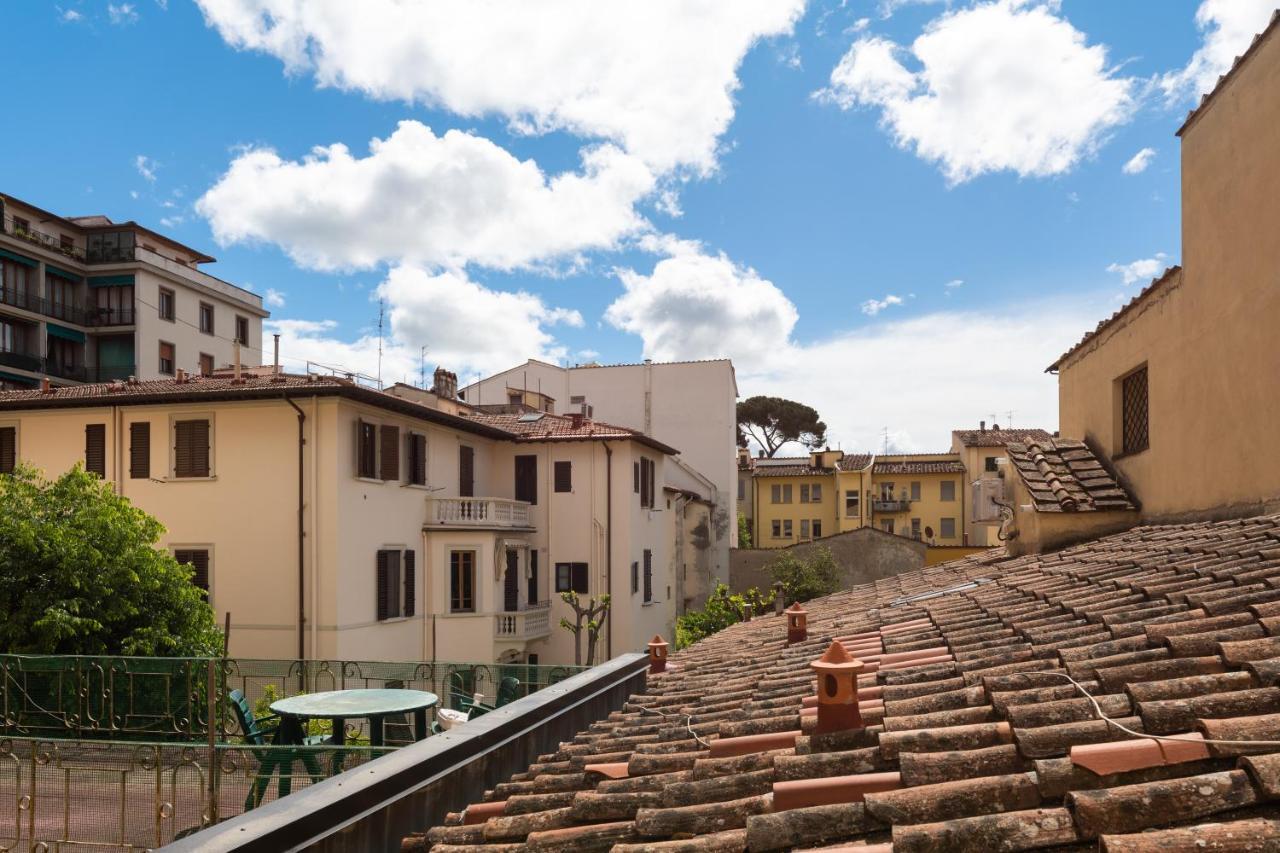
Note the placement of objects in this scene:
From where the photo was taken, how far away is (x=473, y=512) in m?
29.0

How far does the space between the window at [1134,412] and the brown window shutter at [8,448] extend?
91.3 ft

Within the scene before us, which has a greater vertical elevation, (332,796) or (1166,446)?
(1166,446)

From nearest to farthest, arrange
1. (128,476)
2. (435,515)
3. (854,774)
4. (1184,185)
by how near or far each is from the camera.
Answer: (854,774), (1184,185), (128,476), (435,515)

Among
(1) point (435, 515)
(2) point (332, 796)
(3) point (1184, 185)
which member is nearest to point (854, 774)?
(2) point (332, 796)

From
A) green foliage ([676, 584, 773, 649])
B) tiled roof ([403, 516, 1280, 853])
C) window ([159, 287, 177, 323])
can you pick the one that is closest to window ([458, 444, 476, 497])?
green foliage ([676, 584, 773, 649])

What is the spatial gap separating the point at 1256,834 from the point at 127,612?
60.9ft

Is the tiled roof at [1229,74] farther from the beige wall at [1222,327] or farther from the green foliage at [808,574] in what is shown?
the green foliage at [808,574]

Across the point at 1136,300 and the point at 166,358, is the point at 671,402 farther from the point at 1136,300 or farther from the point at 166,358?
the point at 1136,300

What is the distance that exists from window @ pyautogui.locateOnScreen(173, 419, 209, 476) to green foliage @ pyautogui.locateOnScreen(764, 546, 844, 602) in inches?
971

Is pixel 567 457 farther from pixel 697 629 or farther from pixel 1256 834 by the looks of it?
pixel 1256 834

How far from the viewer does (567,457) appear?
1328 inches

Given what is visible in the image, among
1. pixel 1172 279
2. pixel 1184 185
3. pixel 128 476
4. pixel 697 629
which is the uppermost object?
pixel 1184 185

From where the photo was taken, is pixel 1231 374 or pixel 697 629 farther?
pixel 697 629

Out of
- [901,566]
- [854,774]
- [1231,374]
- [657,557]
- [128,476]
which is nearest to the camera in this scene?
[854,774]
